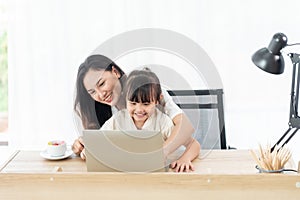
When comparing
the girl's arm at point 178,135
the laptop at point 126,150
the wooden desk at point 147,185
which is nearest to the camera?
the wooden desk at point 147,185

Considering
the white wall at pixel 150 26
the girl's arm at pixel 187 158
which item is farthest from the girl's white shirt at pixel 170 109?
the white wall at pixel 150 26

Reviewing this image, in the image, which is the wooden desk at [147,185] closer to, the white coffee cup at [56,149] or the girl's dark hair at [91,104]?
the white coffee cup at [56,149]

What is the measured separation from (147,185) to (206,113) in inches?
36.4

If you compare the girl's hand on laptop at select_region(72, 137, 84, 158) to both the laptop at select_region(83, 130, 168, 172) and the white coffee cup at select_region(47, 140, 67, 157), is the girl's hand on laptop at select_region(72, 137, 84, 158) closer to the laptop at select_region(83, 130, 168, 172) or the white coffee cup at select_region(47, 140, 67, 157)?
the white coffee cup at select_region(47, 140, 67, 157)

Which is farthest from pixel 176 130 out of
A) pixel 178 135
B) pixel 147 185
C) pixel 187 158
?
pixel 147 185

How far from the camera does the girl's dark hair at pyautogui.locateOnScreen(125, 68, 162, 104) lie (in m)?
1.72

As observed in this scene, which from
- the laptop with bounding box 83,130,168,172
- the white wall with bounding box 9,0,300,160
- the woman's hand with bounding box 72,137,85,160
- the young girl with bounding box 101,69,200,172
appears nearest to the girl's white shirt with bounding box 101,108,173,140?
the young girl with bounding box 101,69,200,172

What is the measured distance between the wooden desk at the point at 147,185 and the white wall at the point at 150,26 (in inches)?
65.6

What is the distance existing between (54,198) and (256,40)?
73.9 inches

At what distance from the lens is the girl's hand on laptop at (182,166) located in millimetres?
1690

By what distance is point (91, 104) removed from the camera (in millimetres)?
1940

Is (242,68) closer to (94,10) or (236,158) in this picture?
(94,10)

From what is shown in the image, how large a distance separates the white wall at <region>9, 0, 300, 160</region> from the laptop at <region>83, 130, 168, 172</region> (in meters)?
1.51

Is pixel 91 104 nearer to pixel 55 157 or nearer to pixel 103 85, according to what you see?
pixel 103 85
